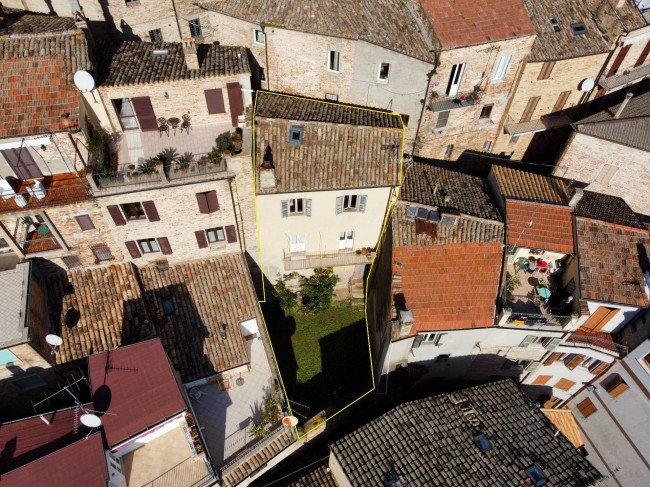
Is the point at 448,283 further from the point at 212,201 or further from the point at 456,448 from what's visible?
the point at 212,201

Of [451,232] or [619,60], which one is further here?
[619,60]

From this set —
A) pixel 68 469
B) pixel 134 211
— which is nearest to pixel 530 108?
pixel 134 211

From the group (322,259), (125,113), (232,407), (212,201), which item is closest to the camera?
(212,201)

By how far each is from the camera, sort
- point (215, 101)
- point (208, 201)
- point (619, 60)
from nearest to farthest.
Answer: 1. point (208, 201)
2. point (215, 101)
3. point (619, 60)

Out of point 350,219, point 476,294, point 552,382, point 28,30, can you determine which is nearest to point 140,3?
point 28,30

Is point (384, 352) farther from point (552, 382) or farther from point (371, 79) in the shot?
point (371, 79)

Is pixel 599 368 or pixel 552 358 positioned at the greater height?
pixel 552 358

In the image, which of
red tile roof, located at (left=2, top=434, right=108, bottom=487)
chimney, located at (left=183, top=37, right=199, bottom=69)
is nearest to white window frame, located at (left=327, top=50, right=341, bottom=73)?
chimney, located at (left=183, top=37, right=199, bottom=69)

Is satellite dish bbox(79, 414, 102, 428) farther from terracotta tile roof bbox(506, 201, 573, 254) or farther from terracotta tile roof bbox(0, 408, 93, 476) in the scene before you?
terracotta tile roof bbox(506, 201, 573, 254)
